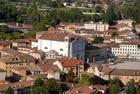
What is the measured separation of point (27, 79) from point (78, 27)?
14.3m

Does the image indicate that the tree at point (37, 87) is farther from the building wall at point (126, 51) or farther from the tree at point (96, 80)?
the building wall at point (126, 51)

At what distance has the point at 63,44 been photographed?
15.8 meters

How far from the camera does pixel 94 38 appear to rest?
20969 mm

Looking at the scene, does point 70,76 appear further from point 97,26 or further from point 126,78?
point 97,26

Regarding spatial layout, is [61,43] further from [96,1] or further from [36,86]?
[96,1]

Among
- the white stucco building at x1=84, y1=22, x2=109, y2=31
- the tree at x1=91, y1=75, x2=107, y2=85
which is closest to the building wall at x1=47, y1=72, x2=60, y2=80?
the tree at x1=91, y1=75, x2=107, y2=85

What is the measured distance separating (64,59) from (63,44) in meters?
1.94

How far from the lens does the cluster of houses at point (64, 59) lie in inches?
477

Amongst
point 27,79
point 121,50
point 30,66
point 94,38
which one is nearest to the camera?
point 27,79

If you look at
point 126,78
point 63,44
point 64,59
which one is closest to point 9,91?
point 64,59

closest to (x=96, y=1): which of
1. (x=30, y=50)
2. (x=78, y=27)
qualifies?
(x=78, y=27)

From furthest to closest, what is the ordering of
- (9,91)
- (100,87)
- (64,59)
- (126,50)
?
(126,50) < (64,59) < (100,87) < (9,91)

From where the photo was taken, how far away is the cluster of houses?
1212 centimetres

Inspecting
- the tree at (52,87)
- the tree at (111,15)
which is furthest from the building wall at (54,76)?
the tree at (111,15)
